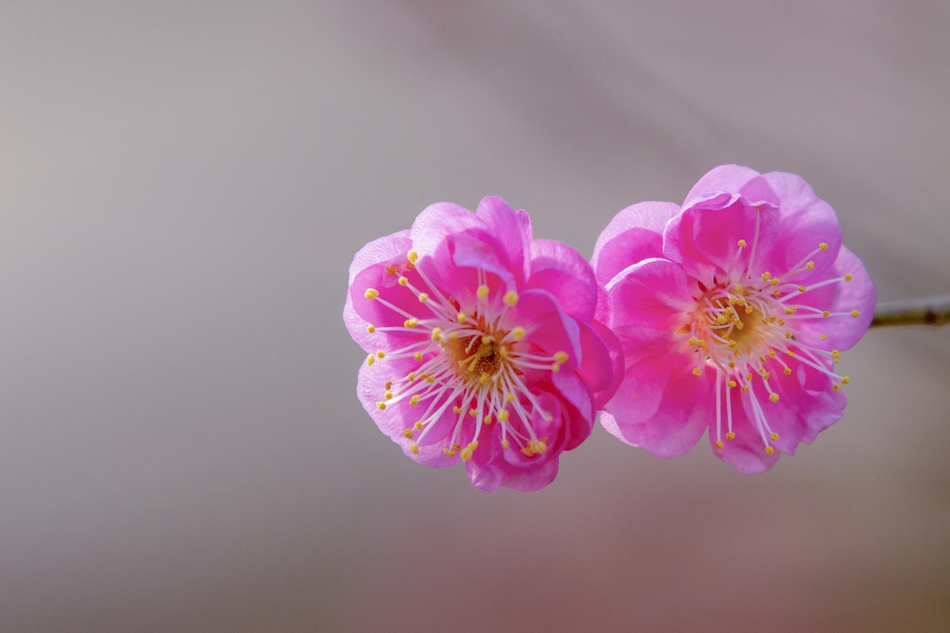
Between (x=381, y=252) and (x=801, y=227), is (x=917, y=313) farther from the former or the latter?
(x=381, y=252)

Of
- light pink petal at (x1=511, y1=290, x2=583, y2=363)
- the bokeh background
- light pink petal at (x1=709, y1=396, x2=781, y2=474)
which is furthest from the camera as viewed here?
the bokeh background

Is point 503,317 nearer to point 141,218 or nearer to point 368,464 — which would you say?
point 368,464

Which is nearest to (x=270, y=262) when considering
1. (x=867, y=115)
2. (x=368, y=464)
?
(x=368, y=464)

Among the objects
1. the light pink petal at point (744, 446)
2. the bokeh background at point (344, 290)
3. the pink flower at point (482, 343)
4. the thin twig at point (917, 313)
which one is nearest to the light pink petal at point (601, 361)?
the pink flower at point (482, 343)

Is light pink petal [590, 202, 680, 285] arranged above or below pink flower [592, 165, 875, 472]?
above

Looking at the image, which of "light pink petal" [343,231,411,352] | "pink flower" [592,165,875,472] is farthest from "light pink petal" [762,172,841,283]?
"light pink petal" [343,231,411,352]

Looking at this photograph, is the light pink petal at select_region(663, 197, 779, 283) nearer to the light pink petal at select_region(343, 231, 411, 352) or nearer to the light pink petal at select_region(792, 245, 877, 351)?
the light pink petal at select_region(792, 245, 877, 351)
